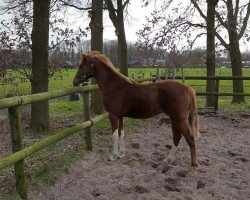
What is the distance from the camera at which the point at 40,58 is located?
27.2 ft

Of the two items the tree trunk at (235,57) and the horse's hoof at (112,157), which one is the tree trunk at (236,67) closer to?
the tree trunk at (235,57)

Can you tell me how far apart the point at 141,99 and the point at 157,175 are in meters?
1.24

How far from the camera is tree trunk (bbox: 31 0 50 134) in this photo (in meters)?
8.21

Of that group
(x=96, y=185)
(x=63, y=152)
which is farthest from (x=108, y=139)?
(x=96, y=185)

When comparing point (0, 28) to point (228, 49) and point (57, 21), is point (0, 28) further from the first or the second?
point (228, 49)

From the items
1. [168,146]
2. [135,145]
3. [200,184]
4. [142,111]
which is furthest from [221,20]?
[200,184]

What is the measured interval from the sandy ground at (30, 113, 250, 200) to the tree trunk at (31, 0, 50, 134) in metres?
2.12

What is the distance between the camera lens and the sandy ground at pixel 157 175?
4.63 metres

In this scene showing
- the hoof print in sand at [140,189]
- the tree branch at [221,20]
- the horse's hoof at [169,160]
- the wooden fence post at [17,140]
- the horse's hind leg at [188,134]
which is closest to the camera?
the wooden fence post at [17,140]

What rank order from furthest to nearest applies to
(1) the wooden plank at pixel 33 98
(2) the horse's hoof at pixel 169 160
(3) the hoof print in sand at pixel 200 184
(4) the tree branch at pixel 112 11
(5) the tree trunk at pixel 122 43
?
(5) the tree trunk at pixel 122 43 → (4) the tree branch at pixel 112 11 → (2) the horse's hoof at pixel 169 160 → (3) the hoof print in sand at pixel 200 184 → (1) the wooden plank at pixel 33 98

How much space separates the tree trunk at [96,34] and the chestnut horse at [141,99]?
17.1 feet

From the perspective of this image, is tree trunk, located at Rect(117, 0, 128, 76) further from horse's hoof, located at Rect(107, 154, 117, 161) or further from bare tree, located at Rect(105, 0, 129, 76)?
horse's hoof, located at Rect(107, 154, 117, 161)

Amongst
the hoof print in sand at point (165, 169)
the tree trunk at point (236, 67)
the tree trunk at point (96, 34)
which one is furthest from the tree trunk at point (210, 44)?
the hoof print in sand at point (165, 169)

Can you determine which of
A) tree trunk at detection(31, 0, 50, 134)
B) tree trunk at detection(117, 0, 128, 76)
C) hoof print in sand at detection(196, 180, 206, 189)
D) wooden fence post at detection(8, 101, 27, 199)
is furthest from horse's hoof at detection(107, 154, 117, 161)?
tree trunk at detection(117, 0, 128, 76)
